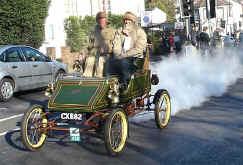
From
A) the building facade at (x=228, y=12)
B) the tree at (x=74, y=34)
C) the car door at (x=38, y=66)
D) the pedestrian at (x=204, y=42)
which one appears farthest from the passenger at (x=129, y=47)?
the building facade at (x=228, y=12)

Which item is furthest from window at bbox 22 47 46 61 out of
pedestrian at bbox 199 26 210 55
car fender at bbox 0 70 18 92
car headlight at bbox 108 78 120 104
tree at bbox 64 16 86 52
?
tree at bbox 64 16 86 52

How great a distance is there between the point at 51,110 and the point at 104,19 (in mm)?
2020

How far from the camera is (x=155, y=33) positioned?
40.2 meters

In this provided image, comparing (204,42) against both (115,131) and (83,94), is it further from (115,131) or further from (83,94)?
(115,131)

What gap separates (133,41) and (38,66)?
20.3 ft

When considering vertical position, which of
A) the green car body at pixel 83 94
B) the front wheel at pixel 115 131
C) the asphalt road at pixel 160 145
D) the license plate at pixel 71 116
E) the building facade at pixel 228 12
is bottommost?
the asphalt road at pixel 160 145

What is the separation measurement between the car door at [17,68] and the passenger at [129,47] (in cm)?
538

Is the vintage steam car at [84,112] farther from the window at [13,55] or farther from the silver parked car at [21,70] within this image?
the window at [13,55]

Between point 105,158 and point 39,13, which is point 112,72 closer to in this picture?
point 105,158

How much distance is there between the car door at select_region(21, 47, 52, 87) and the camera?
40.8 feet

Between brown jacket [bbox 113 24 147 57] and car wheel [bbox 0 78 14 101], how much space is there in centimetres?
523

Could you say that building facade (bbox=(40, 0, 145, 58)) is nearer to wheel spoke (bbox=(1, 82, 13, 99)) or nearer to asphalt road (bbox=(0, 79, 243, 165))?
wheel spoke (bbox=(1, 82, 13, 99))

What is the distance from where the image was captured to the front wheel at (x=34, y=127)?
5.87m

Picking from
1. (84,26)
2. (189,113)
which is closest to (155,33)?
(84,26)
